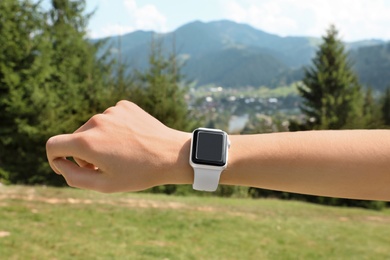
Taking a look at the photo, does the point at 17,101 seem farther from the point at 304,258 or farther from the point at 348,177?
the point at 348,177

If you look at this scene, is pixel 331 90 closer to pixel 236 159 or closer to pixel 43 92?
pixel 43 92

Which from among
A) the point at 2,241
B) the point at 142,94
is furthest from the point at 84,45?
the point at 2,241

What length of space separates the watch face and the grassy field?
13.3 feet

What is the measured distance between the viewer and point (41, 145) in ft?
84.9

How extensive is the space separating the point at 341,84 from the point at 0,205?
29.0 meters

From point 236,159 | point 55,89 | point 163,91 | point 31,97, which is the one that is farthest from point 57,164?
point 55,89

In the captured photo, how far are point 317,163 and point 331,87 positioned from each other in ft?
109

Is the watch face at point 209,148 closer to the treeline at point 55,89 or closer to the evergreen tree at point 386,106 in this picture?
the treeline at point 55,89

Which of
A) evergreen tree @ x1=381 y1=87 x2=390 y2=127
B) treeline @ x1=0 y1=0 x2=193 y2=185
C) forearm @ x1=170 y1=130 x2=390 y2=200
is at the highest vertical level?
evergreen tree @ x1=381 y1=87 x2=390 y2=127

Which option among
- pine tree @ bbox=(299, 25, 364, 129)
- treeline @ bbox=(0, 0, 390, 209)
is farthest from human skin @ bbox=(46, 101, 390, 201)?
pine tree @ bbox=(299, 25, 364, 129)

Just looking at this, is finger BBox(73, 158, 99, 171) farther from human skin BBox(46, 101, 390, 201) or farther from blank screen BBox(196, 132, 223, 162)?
blank screen BBox(196, 132, 223, 162)

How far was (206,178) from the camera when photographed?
138 centimetres

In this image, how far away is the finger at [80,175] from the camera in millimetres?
1325

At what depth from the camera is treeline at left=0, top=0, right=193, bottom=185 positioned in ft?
82.1
